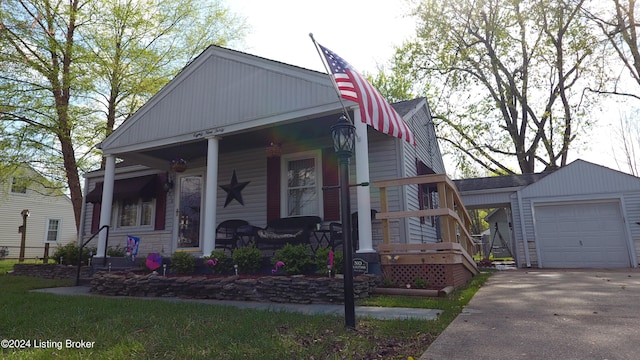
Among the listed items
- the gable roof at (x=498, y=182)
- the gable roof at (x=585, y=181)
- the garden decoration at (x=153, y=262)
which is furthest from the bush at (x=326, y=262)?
the gable roof at (x=498, y=182)

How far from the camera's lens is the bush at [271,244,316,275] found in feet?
19.9

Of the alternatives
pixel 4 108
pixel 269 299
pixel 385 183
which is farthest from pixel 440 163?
pixel 4 108

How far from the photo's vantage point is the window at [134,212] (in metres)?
10.7

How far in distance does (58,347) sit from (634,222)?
1322cm

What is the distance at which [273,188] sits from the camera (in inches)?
343

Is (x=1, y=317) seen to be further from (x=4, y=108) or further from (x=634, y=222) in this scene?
(x=634, y=222)

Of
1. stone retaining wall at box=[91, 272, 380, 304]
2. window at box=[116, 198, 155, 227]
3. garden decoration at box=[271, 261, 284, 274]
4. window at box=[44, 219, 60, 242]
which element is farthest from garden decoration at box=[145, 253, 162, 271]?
window at box=[44, 219, 60, 242]

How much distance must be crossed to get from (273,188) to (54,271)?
5.83 m

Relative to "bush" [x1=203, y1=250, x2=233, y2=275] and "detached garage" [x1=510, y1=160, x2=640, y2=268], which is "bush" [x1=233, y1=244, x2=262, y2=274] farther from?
"detached garage" [x1=510, y1=160, x2=640, y2=268]

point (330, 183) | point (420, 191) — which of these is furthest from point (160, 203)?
point (420, 191)

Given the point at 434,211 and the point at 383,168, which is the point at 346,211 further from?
the point at 383,168

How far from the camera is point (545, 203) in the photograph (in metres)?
11.5

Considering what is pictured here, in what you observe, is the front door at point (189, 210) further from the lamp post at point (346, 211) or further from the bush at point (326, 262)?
the lamp post at point (346, 211)

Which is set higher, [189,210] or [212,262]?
[189,210]
